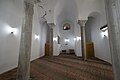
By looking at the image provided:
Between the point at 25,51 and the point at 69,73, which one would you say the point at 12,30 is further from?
the point at 69,73

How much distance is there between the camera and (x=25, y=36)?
2.79 m

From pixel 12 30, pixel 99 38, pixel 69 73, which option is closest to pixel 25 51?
pixel 69 73

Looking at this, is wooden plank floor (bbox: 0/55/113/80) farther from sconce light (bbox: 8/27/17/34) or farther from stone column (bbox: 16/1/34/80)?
sconce light (bbox: 8/27/17/34)

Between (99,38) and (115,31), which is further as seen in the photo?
(99,38)

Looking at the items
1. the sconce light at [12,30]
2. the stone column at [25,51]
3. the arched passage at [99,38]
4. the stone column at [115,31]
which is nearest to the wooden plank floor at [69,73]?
the stone column at [25,51]

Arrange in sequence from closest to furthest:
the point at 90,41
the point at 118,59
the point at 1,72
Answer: the point at 118,59 < the point at 1,72 < the point at 90,41

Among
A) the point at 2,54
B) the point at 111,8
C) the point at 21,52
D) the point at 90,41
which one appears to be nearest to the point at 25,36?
the point at 21,52

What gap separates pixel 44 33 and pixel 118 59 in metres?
10.4

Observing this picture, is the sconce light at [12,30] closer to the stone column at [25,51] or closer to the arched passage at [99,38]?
the stone column at [25,51]

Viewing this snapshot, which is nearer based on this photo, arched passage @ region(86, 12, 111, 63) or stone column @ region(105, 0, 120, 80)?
stone column @ region(105, 0, 120, 80)

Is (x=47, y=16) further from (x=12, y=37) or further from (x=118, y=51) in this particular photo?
(x=118, y=51)

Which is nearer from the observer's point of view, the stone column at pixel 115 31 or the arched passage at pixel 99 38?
the stone column at pixel 115 31

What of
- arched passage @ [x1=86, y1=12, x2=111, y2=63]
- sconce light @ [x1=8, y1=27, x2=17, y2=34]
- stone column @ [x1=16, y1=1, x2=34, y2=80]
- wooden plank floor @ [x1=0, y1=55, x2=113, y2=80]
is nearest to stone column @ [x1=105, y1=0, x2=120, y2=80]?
wooden plank floor @ [x1=0, y1=55, x2=113, y2=80]

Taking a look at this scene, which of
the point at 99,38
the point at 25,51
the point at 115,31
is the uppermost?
the point at 99,38
